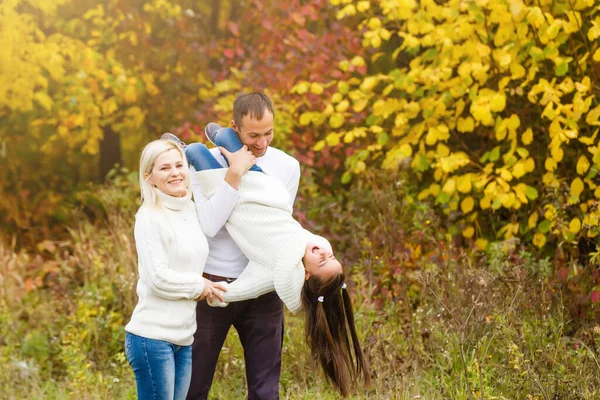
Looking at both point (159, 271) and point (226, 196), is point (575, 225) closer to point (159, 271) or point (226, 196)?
point (226, 196)

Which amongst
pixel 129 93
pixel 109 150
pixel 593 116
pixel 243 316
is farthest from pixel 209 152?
pixel 109 150

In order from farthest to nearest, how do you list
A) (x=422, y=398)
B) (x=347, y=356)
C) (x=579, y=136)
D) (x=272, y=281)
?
(x=579, y=136) < (x=422, y=398) < (x=347, y=356) < (x=272, y=281)

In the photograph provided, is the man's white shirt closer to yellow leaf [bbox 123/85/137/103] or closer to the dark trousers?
the dark trousers

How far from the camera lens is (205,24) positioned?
29.1ft

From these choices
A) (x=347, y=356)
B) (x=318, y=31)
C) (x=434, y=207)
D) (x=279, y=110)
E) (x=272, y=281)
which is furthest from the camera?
(x=318, y=31)

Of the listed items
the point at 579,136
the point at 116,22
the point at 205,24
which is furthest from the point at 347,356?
the point at 205,24

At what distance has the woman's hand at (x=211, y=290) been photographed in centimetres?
300

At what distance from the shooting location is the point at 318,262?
3049 mm

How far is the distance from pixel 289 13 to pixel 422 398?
13.5ft

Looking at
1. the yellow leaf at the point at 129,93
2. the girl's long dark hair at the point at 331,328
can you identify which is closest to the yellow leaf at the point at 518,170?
the girl's long dark hair at the point at 331,328

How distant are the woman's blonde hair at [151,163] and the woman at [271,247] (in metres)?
0.10

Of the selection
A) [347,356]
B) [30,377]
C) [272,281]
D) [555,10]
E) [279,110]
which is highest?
[555,10]

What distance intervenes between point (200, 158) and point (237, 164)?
193 millimetres

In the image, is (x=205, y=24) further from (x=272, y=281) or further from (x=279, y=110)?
(x=272, y=281)
